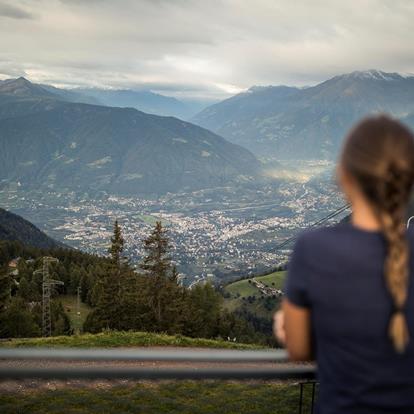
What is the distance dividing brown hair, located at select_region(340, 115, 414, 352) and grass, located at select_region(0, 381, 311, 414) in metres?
1.99

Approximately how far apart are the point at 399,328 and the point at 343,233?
39 cm

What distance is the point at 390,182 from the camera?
1823 mm

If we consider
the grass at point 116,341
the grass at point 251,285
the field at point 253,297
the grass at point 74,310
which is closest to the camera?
the grass at point 116,341

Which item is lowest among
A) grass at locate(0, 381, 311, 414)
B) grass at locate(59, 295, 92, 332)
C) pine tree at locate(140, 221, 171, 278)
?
grass at locate(59, 295, 92, 332)

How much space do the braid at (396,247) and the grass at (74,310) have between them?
46.4 metres

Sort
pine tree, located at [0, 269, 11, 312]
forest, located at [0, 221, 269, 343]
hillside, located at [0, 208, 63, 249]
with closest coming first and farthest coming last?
forest, located at [0, 221, 269, 343]
pine tree, located at [0, 269, 11, 312]
hillside, located at [0, 208, 63, 249]

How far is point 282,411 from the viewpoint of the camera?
3.99 meters

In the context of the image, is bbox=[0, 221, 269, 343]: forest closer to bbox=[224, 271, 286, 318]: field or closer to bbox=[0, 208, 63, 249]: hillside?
bbox=[224, 271, 286, 318]: field

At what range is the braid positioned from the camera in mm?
1828

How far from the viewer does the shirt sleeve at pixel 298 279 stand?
75.4 inches

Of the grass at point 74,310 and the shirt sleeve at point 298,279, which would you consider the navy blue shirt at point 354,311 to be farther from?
the grass at point 74,310

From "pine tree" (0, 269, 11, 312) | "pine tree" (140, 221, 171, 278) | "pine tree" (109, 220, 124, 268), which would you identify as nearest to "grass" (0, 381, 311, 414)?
"pine tree" (140, 221, 171, 278)

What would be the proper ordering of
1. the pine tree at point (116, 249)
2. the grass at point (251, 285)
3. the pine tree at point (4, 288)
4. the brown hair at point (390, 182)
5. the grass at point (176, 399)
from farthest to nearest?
1. the grass at point (251, 285)
2. the pine tree at point (116, 249)
3. the pine tree at point (4, 288)
4. the grass at point (176, 399)
5. the brown hair at point (390, 182)

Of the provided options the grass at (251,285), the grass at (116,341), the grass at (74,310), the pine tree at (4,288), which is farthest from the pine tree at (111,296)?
the grass at (251,285)
